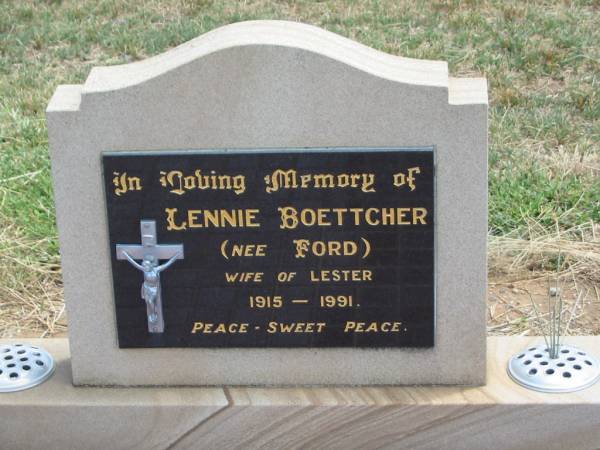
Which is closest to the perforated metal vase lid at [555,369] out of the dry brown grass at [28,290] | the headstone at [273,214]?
the headstone at [273,214]

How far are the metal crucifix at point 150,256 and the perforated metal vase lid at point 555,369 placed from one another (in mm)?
1274

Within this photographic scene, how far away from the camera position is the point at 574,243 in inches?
215

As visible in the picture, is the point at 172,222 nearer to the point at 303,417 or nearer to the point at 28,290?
the point at 303,417

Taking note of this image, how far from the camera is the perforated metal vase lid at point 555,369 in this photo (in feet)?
13.6

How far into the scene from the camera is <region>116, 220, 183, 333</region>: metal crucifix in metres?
4.08

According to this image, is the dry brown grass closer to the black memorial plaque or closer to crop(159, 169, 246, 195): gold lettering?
the black memorial plaque

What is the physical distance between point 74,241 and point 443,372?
1369mm

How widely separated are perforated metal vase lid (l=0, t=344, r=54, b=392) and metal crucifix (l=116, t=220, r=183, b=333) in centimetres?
54

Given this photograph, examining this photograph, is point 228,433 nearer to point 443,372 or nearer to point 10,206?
point 443,372

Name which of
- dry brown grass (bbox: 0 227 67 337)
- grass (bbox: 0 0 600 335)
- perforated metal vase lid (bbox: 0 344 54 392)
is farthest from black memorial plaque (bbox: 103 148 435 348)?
grass (bbox: 0 0 600 335)

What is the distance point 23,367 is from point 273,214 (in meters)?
1.13

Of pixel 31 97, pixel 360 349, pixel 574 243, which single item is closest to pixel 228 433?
pixel 360 349

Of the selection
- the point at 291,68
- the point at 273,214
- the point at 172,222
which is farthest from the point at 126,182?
the point at 291,68

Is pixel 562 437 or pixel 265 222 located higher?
pixel 265 222
